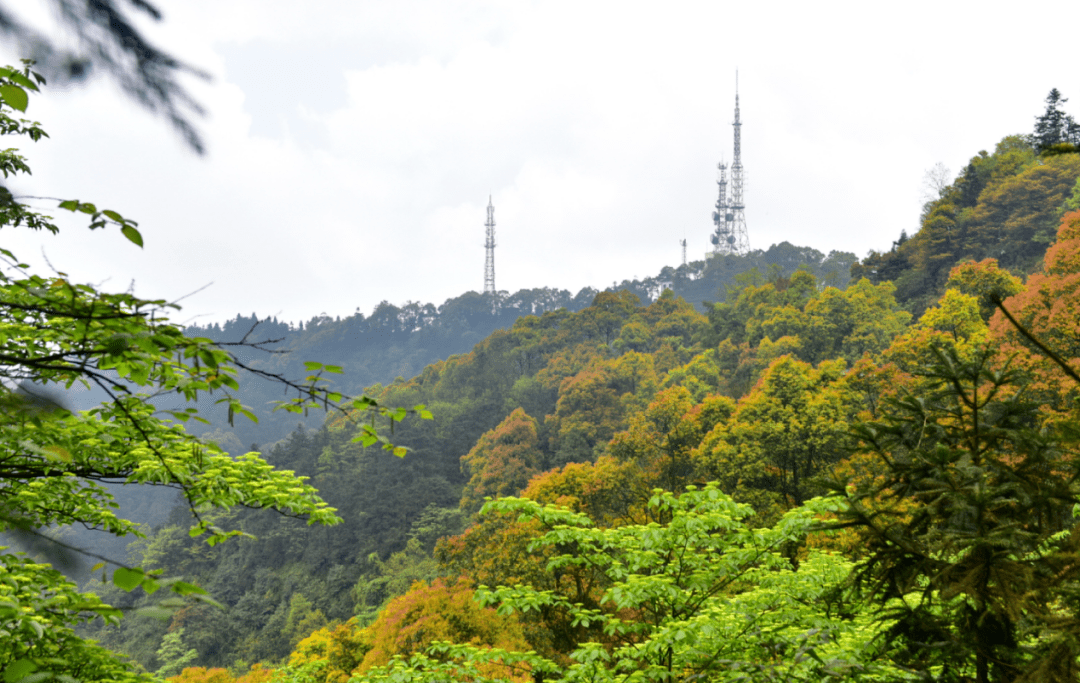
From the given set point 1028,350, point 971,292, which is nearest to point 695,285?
point 971,292

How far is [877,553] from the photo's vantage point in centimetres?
332

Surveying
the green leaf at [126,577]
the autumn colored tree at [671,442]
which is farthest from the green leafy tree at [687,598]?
the autumn colored tree at [671,442]

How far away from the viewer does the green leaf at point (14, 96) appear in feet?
4.40

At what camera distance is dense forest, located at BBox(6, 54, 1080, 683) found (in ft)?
9.32

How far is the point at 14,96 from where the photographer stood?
138cm

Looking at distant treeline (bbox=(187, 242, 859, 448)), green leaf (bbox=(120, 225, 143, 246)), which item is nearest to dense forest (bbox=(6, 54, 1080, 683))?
green leaf (bbox=(120, 225, 143, 246))

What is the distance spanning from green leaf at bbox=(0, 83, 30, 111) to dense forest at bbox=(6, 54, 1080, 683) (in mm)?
236

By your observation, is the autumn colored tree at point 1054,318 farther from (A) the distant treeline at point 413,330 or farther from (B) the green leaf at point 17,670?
(A) the distant treeline at point 413,330

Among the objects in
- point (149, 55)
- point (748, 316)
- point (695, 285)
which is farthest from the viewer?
point (695, 285)

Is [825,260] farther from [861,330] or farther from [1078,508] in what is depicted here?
[1078,508]

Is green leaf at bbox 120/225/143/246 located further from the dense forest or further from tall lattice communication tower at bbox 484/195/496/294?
tall lattice communication tower at bbox 484/195/496/294

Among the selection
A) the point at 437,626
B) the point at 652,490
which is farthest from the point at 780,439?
the point at 437,626

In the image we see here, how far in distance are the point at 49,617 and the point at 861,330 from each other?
94.4ft

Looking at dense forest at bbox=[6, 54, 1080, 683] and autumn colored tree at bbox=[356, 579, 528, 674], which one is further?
autumn colored tree at bbox=[356, 579, 528, 674]
